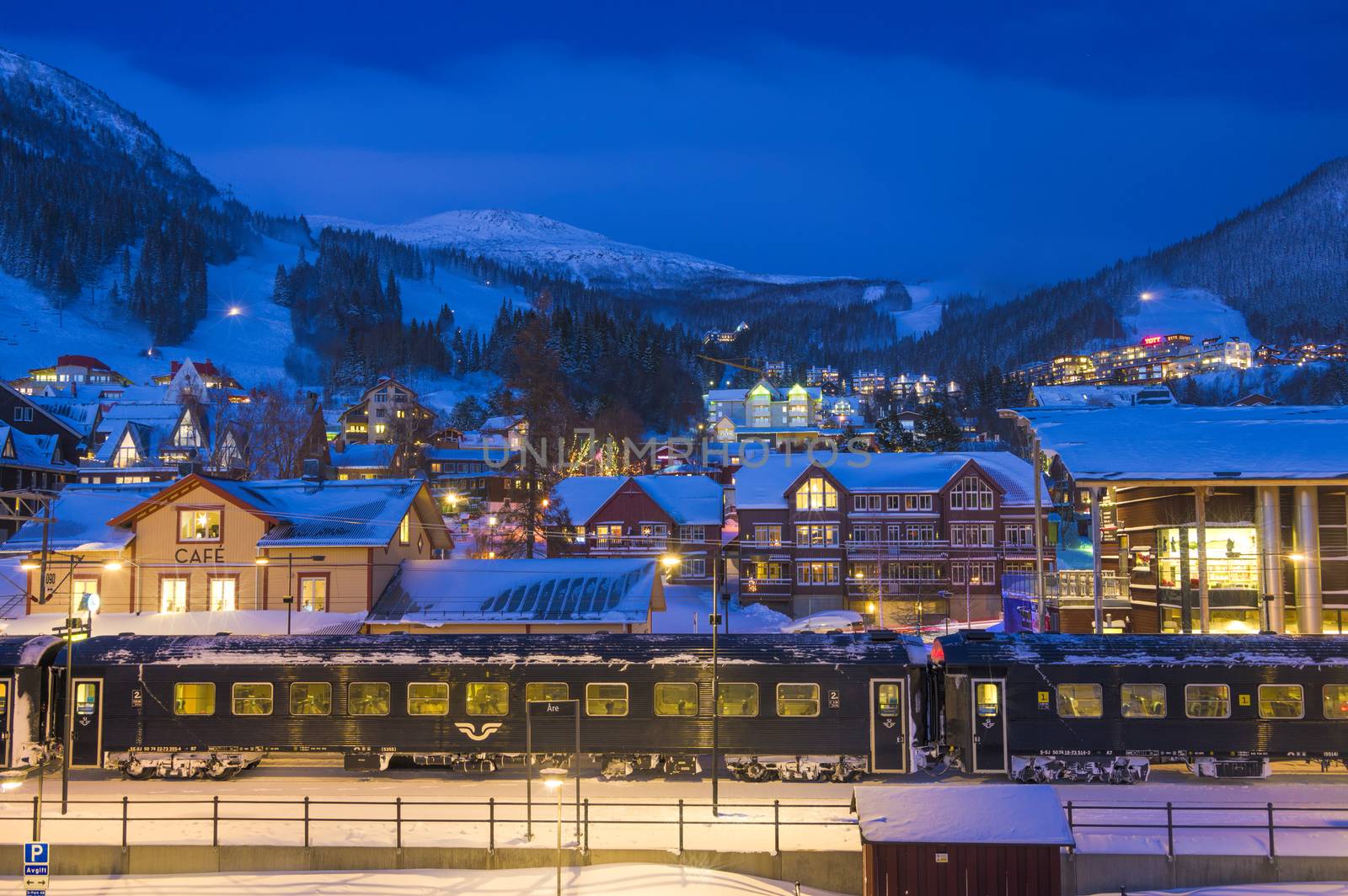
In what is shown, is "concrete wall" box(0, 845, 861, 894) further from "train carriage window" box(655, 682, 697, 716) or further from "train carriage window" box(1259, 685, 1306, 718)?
"train carriage window" box(1259, 685, 1306, 718)

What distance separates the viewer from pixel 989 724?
82.4ft

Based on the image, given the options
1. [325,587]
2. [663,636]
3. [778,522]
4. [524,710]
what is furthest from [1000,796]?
[778,522]

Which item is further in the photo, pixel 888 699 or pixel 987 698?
pixel 888 699

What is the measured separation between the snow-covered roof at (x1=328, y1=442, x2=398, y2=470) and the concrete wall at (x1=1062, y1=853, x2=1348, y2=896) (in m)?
101

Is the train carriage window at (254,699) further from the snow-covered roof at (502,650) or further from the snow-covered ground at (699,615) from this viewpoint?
the snow-covered ground at (699,615)

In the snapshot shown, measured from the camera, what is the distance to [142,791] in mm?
25094

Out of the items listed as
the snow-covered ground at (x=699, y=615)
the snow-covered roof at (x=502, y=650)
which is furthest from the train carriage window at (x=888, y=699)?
the snow-covered ground at (x=699, y=615)

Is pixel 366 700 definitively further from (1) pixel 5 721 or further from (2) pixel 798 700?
(2) pixel 798 700

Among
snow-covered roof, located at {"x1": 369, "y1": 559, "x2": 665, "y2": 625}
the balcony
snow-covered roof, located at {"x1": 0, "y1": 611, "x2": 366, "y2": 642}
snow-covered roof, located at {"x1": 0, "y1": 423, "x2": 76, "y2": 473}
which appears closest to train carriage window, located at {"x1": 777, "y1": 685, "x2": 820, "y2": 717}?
snow-covered roof, located at {"x1": 369, "y1": 559, "x2": 665, "y2": 625}

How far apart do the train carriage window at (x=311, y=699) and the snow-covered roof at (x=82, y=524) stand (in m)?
16.7

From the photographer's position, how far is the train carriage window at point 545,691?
2602cm

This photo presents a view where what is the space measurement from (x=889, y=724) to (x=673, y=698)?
5.15 metres

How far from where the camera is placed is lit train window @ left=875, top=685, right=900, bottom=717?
25.2m

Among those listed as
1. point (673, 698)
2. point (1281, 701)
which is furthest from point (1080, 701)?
point (673, 698)
